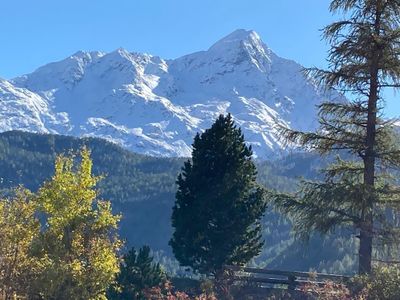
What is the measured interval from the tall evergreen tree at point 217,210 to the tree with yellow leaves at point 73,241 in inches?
258

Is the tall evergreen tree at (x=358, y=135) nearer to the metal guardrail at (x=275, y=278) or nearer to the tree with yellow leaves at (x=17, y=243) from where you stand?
the metal guardrail at (x=275, y=278)

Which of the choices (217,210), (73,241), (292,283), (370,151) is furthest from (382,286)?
(217,210)

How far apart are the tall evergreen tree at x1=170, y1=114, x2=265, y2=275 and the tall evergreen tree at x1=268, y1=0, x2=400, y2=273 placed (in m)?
7.40

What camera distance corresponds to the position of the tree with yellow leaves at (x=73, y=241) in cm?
1997

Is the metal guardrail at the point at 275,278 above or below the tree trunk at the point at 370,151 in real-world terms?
below

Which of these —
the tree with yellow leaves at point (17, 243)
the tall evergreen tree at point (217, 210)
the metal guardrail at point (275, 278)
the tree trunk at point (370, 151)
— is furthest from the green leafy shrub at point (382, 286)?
the tall evergreen tree at point (217, 210)

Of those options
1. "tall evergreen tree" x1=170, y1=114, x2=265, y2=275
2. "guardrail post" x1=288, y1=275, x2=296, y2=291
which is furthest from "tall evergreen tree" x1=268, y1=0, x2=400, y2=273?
"tall evergreen tree" x1=170, y1=114, x2=265, y2=275

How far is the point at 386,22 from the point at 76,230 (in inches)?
475

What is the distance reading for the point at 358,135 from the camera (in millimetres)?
20359

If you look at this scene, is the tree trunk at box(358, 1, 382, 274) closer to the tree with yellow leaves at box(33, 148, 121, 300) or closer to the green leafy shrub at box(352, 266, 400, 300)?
the green leafy shrub at box(352, 266, 400, 300)

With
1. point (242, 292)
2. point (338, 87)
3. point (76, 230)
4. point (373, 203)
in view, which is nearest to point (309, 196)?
point (373, 203)

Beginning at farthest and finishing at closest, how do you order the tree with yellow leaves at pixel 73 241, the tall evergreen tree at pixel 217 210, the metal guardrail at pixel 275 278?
the tall evergreen tree at pixel 217 210 → the metal guardrail at pixel 275 278 → the tree with yellow leaves at pixel 73 241

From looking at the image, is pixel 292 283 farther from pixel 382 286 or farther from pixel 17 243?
pixel 17 243

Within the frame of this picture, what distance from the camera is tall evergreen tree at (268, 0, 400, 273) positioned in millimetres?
19609
